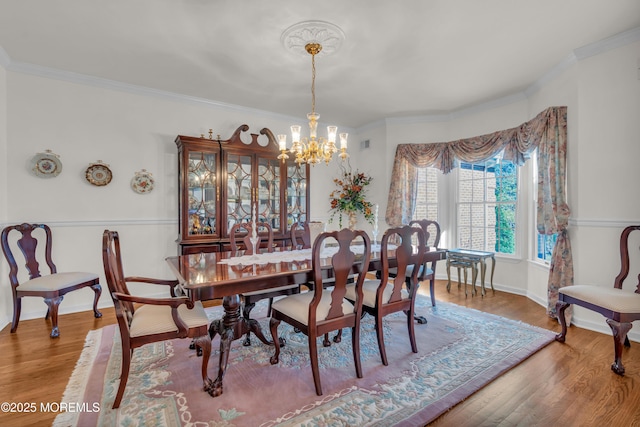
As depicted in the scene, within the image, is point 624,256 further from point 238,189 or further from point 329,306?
point 238,189

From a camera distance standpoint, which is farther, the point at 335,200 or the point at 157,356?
the point at 335,200

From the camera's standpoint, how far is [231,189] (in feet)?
13.9

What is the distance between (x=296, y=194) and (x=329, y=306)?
9.27 ft

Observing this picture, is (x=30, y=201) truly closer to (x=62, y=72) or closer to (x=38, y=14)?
(x=62, y=72)

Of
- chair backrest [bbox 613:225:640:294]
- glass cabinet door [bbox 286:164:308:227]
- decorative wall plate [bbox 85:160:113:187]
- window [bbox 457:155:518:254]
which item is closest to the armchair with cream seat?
chair backrest [bbox 613:225:640:294]

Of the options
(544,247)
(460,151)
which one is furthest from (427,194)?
(544,247)

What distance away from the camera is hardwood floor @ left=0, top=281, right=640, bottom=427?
180cm

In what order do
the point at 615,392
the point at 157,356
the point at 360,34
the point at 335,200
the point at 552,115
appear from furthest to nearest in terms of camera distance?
the point at 335,200 < the point at 552,115 < the point at 360,34 < the point at 157,356 < the point at 615,392

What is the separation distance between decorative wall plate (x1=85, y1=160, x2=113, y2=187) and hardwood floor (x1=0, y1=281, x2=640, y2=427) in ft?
5.33

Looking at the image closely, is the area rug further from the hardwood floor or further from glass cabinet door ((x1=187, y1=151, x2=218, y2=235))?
glass cabinet door ((x1=187, y1=151, x2=218, y2=235))

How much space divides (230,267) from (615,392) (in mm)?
2734

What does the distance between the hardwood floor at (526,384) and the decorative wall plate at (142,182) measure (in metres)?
1.68

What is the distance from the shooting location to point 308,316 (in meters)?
2.08

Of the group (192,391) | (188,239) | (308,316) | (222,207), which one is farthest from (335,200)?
(192,391)
